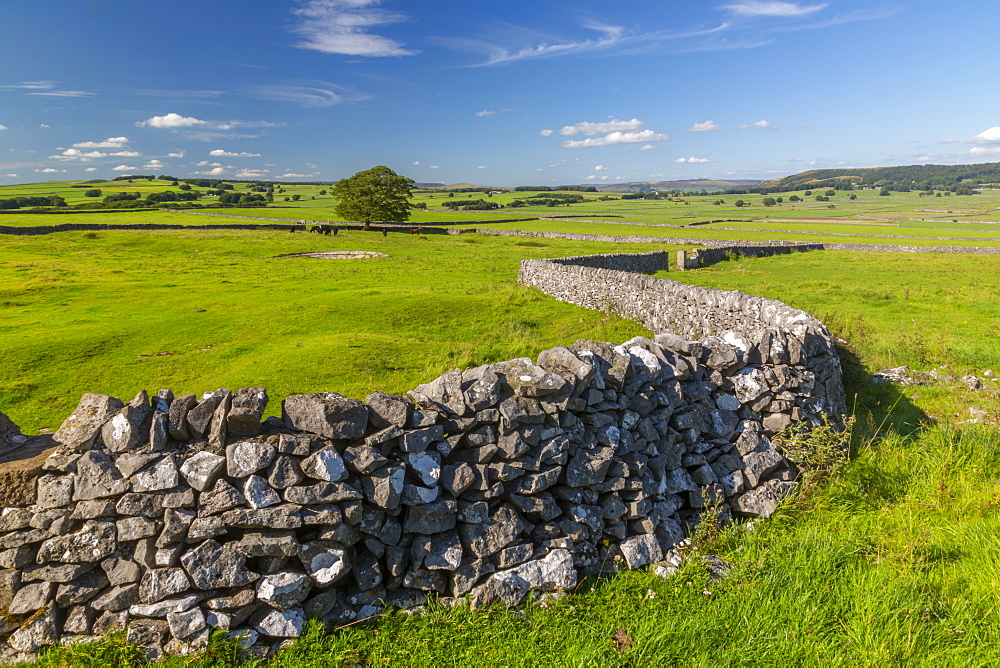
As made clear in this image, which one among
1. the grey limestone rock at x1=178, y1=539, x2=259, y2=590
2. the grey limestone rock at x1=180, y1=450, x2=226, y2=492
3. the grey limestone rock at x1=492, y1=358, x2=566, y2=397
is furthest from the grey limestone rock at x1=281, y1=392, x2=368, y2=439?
the grey limestone rock at x1=492, y1=358, x2=566, y2=397

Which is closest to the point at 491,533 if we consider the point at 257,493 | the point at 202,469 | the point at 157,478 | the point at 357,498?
the point at 357,498

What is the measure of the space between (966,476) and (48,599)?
9.94 meters

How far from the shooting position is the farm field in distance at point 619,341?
14.7ft

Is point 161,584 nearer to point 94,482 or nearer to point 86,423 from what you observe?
point 94,482

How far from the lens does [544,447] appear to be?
5578 millimetres

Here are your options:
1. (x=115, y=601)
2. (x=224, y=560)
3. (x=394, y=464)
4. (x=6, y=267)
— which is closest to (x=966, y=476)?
(x=394, y=464)

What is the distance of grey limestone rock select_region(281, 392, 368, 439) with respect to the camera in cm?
489

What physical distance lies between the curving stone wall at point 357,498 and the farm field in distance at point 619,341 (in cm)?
34

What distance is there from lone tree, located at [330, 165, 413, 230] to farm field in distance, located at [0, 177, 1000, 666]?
44.5 meters

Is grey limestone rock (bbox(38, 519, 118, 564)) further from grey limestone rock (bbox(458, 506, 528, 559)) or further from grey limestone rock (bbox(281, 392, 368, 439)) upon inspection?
grey limestone rock (bbox(458, 506, 528, 559))

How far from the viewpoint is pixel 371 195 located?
77.2 meters

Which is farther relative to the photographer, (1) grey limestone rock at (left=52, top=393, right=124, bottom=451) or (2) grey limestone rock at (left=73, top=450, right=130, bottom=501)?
(1) grey limestone rock at (left=52, top=393, right=124, bottom=451)

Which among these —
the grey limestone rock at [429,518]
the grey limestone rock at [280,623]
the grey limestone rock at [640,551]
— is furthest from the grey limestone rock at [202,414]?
the grey limestone rock at [640,551]

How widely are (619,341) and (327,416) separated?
12.8 m
